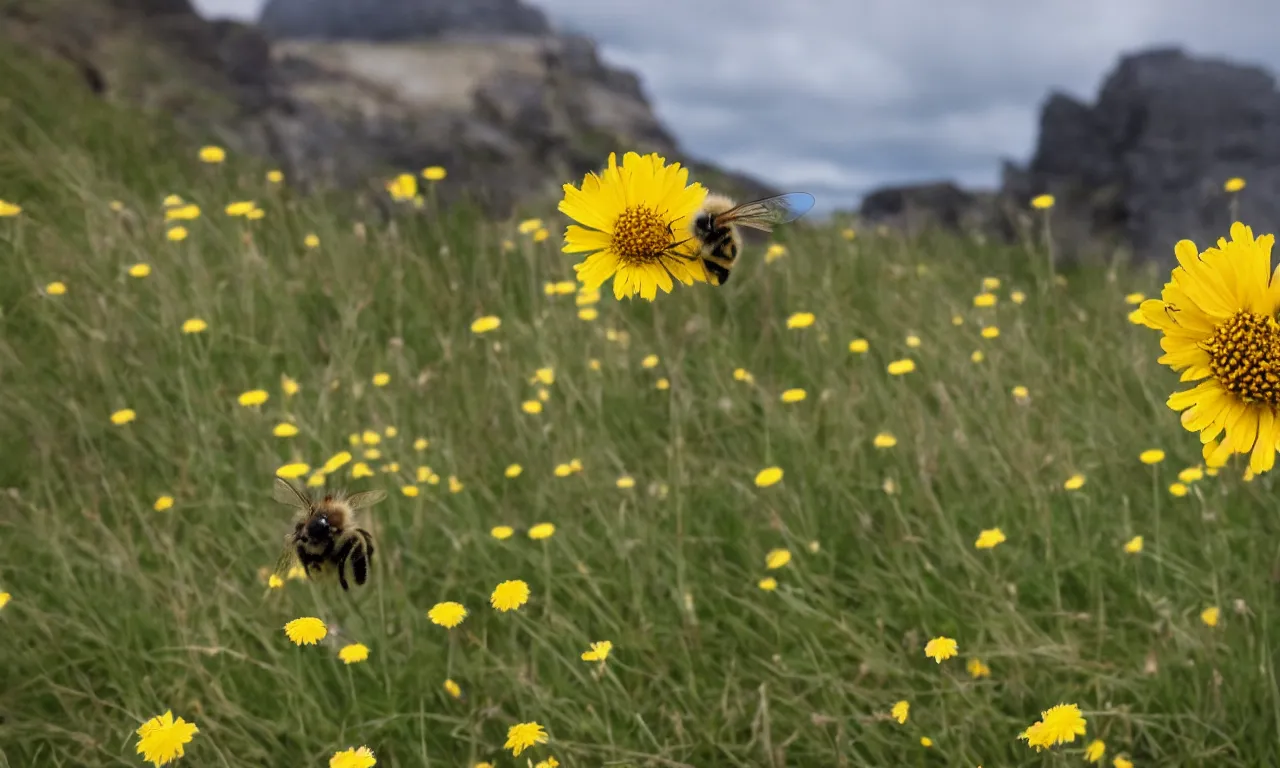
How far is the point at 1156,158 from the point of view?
336 inches

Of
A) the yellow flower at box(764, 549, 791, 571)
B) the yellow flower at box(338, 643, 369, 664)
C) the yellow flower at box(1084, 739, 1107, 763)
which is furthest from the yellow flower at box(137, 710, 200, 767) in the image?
the yellow flower at box(1084, 739, 1107, 763)

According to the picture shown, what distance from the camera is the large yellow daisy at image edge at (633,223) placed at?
0.71 meters

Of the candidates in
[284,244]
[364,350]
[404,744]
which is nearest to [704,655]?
[404,744]

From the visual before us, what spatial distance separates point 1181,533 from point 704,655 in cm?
129

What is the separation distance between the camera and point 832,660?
96.2 inches

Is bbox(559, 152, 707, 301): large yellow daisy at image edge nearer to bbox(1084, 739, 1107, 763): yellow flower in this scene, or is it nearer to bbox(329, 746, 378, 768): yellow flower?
bbox(329, 746, 378, 768): yellow flower

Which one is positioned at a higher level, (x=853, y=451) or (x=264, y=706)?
(x=853, y=451)

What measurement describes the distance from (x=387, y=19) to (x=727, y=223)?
177 feet

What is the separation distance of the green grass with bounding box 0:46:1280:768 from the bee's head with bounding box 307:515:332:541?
0.87m

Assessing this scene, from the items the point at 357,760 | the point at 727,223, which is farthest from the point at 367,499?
the point at 357,760

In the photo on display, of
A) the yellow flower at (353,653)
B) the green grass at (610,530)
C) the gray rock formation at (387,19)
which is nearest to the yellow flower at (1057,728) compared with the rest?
the green grass at (610,530)

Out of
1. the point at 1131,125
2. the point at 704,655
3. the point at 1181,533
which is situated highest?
the point at 1131,125

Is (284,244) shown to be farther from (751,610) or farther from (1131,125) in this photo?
(1131,125)

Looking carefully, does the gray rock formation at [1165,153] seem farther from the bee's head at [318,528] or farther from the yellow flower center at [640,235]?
the yellow flower center at [640,235]
